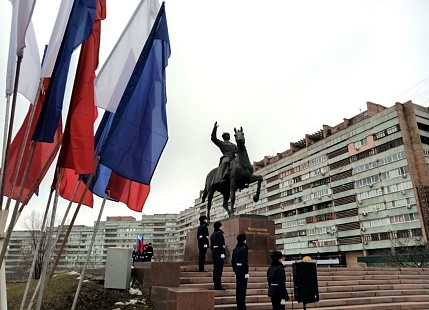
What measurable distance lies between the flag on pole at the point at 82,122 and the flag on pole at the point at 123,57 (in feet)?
2.57

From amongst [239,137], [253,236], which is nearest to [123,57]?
[239,137]

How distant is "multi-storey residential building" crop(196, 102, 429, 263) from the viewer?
47469 mm

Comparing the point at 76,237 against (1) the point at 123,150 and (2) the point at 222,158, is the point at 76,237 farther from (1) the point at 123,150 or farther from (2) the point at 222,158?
(1) the point at 123,150

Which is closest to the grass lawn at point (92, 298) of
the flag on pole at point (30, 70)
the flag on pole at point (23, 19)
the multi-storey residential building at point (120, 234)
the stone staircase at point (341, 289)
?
the stone staircase at point (341, 289)

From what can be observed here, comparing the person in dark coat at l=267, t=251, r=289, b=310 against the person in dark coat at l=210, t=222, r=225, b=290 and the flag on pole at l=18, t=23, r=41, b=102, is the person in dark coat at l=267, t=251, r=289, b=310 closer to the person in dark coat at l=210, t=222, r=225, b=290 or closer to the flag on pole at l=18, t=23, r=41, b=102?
the person in dark coat at l=210, t=222, r=225, b=290

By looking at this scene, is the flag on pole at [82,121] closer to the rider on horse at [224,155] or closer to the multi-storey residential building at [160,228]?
the rider on horse at [224,155]

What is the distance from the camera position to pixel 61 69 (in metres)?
5.59

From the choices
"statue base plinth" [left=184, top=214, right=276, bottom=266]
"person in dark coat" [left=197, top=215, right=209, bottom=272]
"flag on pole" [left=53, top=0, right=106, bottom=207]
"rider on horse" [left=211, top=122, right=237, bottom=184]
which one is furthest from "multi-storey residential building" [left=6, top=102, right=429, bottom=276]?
"flag on pole" [left=53, top=0, right=106, bottom=207]

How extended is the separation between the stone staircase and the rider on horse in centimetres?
468

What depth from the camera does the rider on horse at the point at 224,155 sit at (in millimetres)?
15727

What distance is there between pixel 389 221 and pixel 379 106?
22517 mm

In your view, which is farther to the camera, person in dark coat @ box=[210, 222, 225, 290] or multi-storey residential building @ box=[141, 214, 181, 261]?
multi-storey residential building @ box=[141, 214, 181, 261]

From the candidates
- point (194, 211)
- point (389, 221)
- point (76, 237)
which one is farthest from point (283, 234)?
point (76, 237)

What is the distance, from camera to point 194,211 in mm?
116438
